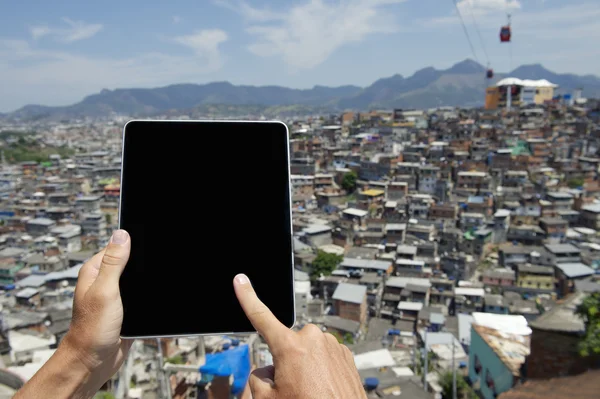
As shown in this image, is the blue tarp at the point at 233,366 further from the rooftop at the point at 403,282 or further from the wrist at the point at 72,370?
the rooftop at the point at 403,282

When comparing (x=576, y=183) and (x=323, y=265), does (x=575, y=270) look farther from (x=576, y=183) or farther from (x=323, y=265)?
(x=576, y=183)

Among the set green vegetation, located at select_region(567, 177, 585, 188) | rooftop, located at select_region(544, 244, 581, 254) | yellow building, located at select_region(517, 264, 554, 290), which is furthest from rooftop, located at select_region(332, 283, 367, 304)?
green vegetation, located at select_region(567, 177, 585, 188)

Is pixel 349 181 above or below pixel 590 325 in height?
below

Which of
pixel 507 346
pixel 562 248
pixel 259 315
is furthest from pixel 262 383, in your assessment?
pixel 562 248

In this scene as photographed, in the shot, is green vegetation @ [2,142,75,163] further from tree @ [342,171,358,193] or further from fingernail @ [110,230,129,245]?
fingernail @ [110,230,129,245]

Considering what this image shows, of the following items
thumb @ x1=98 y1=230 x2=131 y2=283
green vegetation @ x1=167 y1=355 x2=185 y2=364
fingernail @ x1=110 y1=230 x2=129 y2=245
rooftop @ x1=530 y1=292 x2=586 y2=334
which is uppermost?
fingernail @ x1=110 y1=230 x2=129 y2=245

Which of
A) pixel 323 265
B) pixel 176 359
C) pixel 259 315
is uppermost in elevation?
pixel 259 315

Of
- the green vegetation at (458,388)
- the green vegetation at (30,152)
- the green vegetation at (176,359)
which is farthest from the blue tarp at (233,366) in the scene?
the green vegetation at (30,152)
